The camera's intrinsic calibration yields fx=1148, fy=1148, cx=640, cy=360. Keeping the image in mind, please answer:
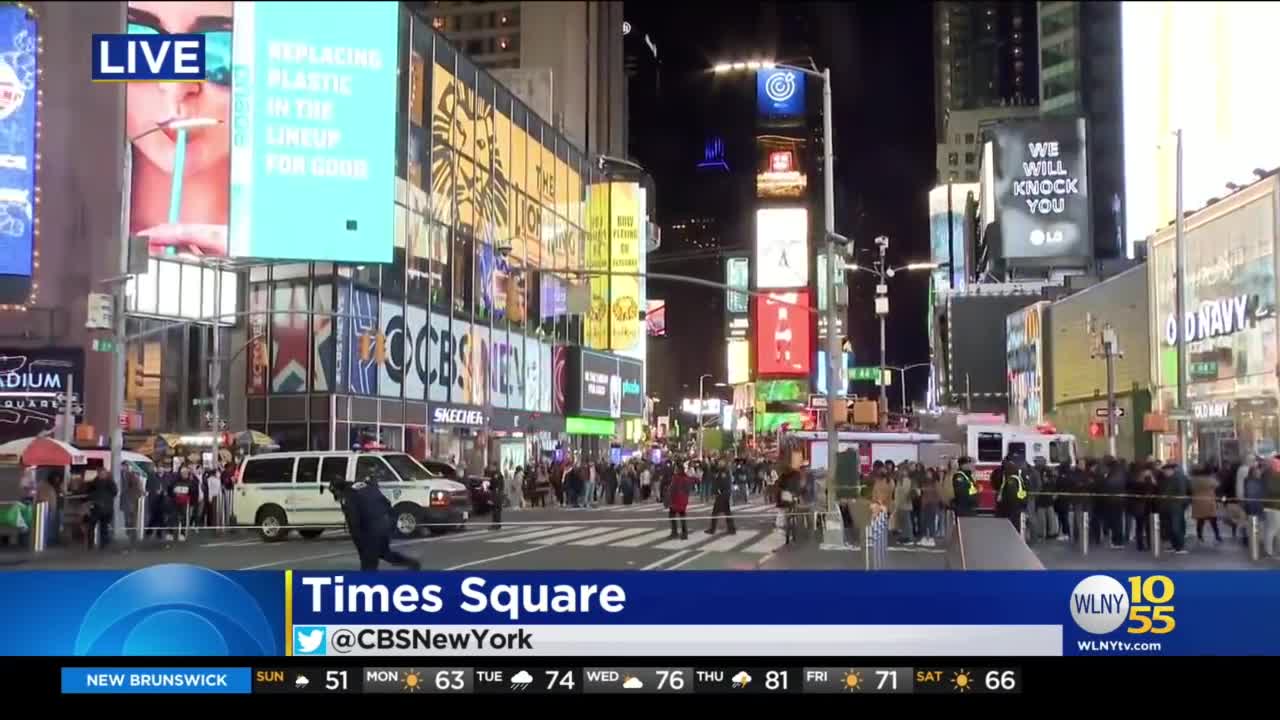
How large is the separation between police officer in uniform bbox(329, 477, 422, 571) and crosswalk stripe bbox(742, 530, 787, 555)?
2422 millimetres

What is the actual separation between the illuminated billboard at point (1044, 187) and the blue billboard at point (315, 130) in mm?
3566

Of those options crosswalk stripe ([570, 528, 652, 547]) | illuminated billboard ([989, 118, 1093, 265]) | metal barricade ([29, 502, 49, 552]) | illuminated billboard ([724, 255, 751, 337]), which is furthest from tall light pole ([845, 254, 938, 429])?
metal barricade ([29, 502, 49, 552])

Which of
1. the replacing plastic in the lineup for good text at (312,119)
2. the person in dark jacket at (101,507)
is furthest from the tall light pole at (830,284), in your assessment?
the person in dark jacket at (101,507)

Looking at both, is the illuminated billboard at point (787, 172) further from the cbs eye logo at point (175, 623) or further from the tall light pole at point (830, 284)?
the cbs eye logo at point (175, 623)

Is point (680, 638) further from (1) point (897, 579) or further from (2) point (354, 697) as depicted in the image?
(2) point (354, 697)

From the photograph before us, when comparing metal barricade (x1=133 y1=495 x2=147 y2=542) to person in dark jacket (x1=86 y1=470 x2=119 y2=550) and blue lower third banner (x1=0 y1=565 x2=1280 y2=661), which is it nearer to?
person in dark jacket (x1=86 y1=470 x2=119 y2=550)

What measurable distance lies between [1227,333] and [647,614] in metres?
12.3

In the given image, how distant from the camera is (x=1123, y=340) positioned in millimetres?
20797

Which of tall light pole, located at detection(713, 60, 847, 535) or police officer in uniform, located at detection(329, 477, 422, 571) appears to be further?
tall light pole, located at detection(713, 60, 847, 535)

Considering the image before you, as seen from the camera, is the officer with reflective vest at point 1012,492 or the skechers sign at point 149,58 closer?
the skechers sign at point 149,58

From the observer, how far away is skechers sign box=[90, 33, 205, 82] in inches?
215

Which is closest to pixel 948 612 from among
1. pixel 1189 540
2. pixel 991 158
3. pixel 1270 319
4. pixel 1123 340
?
pixel 1189 540

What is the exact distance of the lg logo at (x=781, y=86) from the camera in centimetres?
1101

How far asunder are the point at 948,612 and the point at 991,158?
12.1ft
